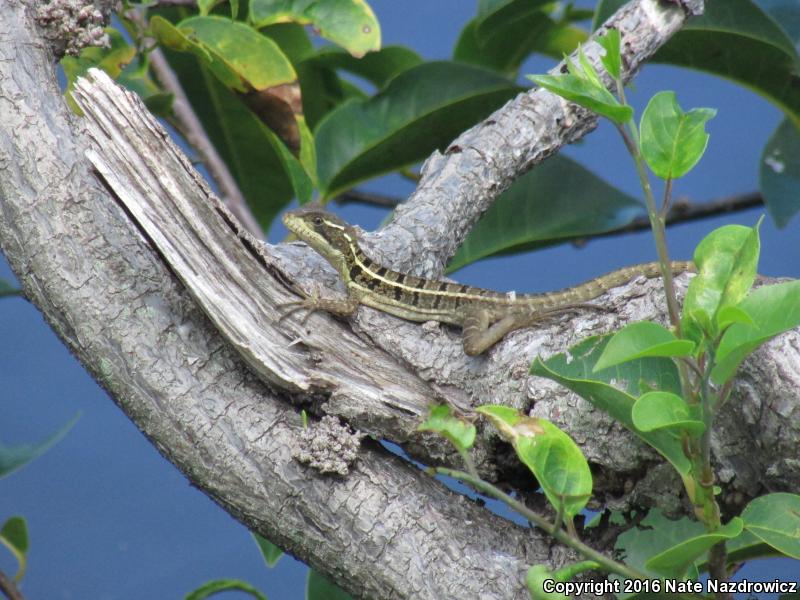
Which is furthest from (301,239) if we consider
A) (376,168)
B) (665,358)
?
(665,358)

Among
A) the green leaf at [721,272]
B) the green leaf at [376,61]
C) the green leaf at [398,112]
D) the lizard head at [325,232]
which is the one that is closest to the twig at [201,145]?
the lizard head at [325,232]

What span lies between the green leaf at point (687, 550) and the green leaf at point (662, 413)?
0.16 meters

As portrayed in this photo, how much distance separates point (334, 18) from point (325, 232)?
59cm

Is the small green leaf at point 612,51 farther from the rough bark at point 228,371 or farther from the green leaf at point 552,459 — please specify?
the rough bark at point 228,371

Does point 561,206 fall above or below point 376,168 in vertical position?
below

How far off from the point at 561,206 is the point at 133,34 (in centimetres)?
134

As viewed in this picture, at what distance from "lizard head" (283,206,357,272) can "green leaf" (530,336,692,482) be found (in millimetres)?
1071

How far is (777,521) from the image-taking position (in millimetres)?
1321

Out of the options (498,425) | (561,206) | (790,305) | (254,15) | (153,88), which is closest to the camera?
(790,305)

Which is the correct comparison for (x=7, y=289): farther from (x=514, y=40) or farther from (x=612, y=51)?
(x=612, y=51)

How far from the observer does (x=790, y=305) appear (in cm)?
113

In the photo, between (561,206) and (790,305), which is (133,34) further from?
(790,305)

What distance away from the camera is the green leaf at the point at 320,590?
88.4 inches

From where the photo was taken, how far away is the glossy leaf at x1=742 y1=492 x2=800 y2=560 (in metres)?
1.30
